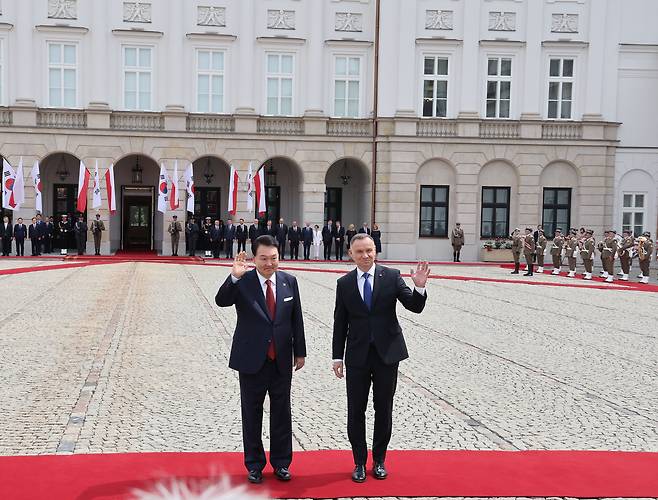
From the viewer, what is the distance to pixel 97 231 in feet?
112

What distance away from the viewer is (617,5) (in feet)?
118

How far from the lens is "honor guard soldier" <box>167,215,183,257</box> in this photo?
114 ft

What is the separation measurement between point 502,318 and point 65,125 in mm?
24807

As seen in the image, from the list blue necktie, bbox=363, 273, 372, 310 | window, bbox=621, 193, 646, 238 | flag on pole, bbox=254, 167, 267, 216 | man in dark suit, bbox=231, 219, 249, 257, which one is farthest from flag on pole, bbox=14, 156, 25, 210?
blue necktie, bbox=363, 273, 372, 310

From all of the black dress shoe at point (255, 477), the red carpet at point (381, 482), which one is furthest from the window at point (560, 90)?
the black dress shoe at point (255, 477)

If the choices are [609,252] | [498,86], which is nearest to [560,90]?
[498,86]

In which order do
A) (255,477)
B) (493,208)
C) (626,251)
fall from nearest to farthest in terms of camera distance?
(255,477) → (626,251) → (493,208)

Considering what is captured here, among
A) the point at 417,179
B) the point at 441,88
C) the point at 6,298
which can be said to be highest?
→ the point at 441,88

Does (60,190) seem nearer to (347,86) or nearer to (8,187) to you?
(8,187)

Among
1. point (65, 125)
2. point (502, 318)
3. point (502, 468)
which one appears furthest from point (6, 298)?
point (65, 125)

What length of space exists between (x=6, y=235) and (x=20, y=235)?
579 mm

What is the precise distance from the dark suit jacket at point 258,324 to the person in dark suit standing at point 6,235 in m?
30.1

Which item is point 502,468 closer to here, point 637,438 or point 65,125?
point 637,438

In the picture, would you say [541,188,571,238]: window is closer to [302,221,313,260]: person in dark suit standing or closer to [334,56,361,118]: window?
[334,56,361,118]: window
